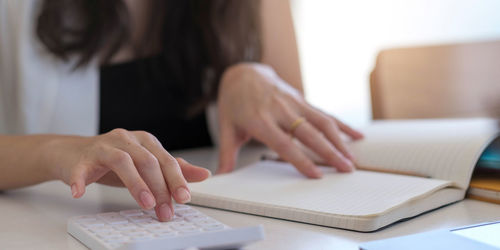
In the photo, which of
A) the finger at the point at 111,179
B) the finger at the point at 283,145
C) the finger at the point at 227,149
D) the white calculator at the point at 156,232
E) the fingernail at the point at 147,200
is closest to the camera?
the white calculator at the point at 156,232

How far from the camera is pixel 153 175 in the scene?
0.49 m

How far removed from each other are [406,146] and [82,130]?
807 mm

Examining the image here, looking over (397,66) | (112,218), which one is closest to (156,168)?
(112,218)

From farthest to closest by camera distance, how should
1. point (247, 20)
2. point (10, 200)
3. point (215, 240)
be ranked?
1. point (247, 20)
2. point (10, 200)
3. point (215, 240)

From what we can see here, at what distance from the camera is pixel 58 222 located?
52 cm

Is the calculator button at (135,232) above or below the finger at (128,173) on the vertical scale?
below

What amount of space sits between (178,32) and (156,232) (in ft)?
3.29

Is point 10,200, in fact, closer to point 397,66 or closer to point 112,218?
point 112,218

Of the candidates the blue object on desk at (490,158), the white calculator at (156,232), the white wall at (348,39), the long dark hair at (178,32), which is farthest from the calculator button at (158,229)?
the white wall at (348,39)

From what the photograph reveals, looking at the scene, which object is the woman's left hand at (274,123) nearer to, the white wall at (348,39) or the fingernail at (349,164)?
the fingernail at (349,164)

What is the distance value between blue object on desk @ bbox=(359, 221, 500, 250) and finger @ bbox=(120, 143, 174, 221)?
188 mm

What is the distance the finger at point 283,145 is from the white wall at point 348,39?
231cm

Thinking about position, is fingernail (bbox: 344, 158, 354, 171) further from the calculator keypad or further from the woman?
the calculator keypad

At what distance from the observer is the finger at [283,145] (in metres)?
0.68
